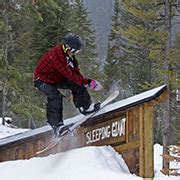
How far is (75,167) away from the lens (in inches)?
240

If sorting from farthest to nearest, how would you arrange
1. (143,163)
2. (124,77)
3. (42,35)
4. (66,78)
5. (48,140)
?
1. (124,77)
2. (42,35)
3. (48,140)
4. (66,78)
5. (143,163)

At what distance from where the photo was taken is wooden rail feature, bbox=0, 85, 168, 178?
21.6 ft

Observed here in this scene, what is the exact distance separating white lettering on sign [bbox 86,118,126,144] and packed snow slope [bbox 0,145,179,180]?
25 centimetres

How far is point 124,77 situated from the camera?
36844 mm

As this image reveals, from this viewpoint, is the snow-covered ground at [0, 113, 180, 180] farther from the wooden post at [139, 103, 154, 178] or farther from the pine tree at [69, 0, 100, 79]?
the pine tree at [69, 0, 100, 79]

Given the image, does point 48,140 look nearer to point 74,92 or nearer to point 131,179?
point 74,92

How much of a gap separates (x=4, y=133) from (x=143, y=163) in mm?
14784

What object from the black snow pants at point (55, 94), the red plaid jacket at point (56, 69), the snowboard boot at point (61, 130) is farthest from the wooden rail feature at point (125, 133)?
the red plaid jacket at point (56, 69)

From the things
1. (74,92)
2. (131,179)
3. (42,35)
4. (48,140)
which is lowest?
(131,179)

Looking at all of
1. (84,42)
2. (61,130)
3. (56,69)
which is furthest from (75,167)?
(84,42)

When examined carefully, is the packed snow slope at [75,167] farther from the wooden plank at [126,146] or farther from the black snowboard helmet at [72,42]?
the black snowboard helmet at [72,42]

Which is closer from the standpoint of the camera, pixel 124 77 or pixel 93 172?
pixel 93 172

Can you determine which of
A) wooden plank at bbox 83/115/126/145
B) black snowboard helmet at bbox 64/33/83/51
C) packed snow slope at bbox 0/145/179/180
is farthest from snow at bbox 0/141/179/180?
black snowboard helmet at bbox 64/33/83/51

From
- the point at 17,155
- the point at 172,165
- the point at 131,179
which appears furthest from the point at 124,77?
the point at 131,179
